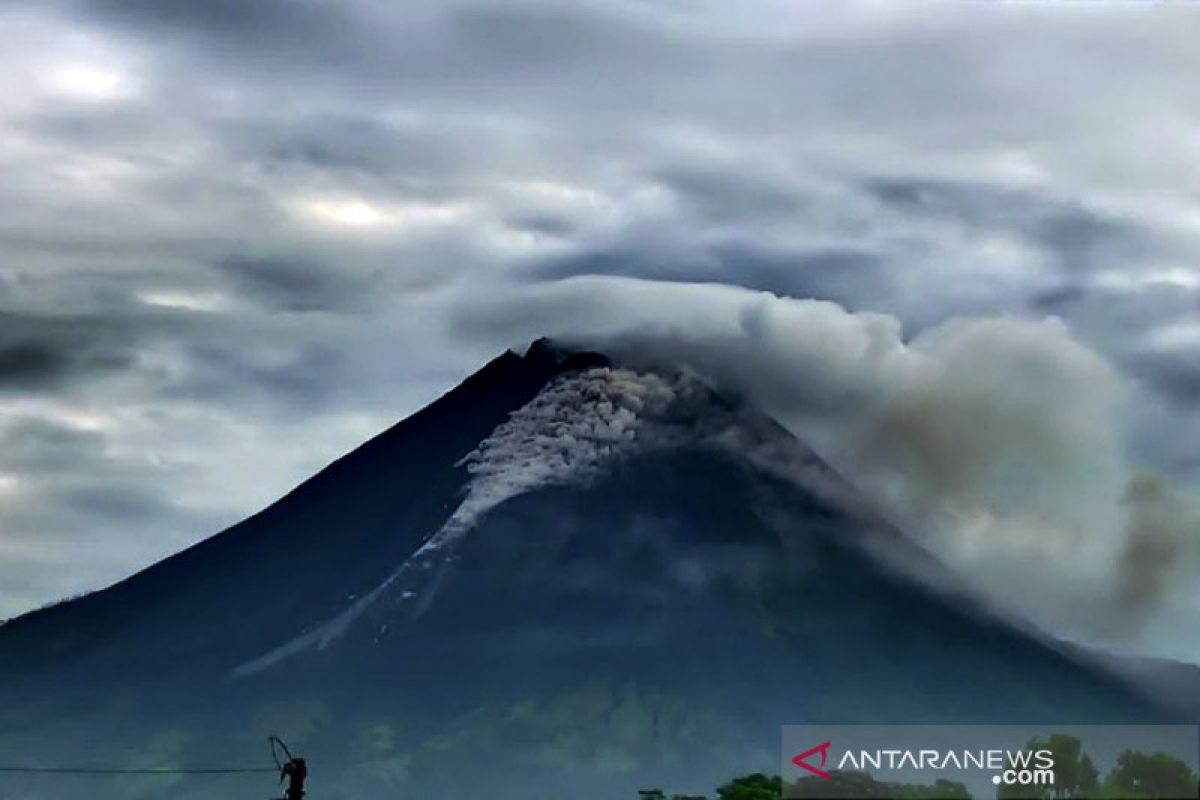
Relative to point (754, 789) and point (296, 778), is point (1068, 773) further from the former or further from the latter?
point (296, 778)

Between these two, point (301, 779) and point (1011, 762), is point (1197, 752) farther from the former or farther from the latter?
point (301, 779)

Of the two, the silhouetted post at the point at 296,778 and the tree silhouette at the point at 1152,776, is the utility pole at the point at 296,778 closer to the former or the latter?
the silhouetted post at the point at 296,778

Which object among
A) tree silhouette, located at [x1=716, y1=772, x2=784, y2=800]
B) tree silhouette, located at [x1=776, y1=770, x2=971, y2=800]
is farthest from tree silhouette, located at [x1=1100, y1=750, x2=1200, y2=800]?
tree silhouette, located at [x1=776, y1=770, x2=971, y2=800]

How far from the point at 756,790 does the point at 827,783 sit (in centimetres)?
1935

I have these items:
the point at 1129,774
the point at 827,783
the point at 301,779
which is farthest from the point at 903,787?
the point at 301,779

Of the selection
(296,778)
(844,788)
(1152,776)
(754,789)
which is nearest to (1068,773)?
(1152,776)

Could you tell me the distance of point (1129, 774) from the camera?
3113 inches

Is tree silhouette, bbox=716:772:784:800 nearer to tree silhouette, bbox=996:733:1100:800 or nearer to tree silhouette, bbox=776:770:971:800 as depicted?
tree silhouette, bbox=996:733:1100:800

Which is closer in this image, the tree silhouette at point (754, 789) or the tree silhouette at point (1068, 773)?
the tree silhouette at point (1068, 773)

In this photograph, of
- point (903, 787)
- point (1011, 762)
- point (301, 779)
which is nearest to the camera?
point (301, 779)

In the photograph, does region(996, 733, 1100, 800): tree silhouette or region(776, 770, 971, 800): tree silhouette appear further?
region(996, 733, 1100, 800): tree silhouette

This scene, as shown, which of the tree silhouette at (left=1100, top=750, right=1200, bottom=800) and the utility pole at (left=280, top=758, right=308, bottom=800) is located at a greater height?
the tree silhouette at (left=1100, top=750, right=1200, bottom=800)

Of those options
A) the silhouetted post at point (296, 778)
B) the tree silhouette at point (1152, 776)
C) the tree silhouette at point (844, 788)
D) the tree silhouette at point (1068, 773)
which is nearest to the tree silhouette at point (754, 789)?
the tree silhouette at point (1068, 773)

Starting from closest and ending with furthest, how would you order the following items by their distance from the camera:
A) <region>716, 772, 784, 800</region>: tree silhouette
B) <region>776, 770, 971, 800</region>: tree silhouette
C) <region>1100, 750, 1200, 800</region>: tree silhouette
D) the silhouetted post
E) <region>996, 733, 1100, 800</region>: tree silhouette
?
1. the silhouetted post
2. <region>776, 770, 971, 800</region>: tree silhouette
3. <region>1100, 750, 1200, 800</region>: tree silhouette
4. <region>996, 733, 1100, 800</region>: tree silhouette
5. <region>716, 772, 784, 800</region>: tree silhouette
